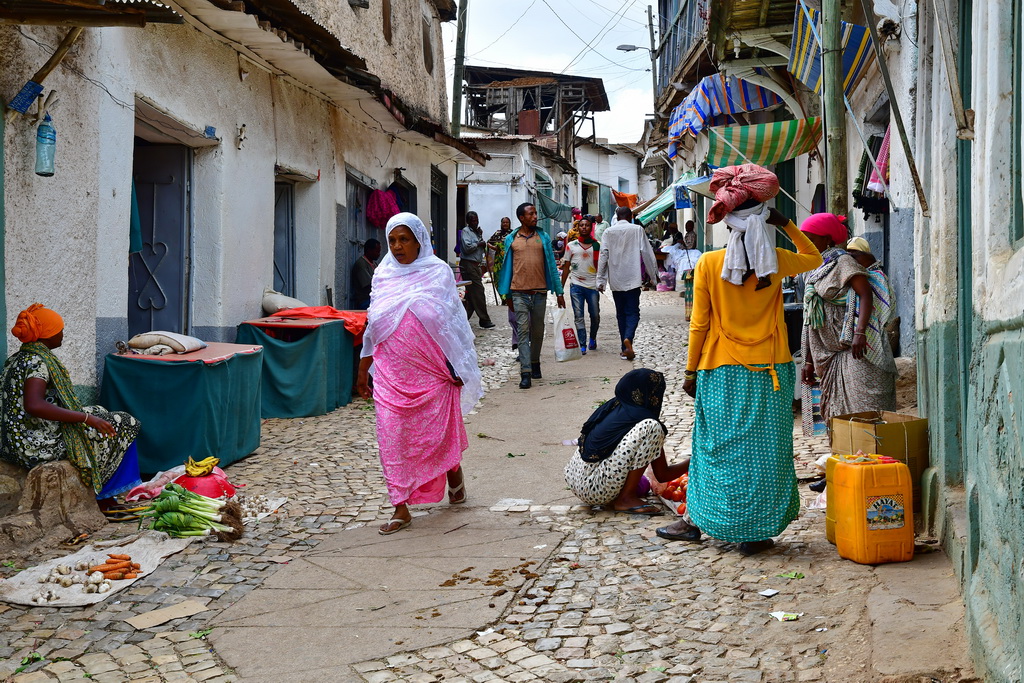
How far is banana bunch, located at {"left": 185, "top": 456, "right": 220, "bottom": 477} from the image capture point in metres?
5.93

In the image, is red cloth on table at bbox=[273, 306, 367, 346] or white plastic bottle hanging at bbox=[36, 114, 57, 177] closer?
white plastic bottle hanging at bbox=[36, 114, 57, 177]

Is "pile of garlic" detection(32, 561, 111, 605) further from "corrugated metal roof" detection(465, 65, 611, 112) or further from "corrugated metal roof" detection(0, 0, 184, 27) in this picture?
"corrugated metal roof" detection(465, 65, 611, 112)

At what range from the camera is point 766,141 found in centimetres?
1166

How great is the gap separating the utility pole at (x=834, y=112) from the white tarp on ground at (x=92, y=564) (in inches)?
200

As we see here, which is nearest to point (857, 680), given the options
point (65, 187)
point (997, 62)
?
point (997, 62)

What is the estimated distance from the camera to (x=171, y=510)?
17.6 feet

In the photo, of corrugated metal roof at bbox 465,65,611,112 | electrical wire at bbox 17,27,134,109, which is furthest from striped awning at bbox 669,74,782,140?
corrugated metal roof at bbox 465,65,611,112

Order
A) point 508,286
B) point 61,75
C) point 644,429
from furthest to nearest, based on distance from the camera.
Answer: point 508,286, point 61,75, point 644,429

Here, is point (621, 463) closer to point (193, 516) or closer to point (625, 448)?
point (625, 448)

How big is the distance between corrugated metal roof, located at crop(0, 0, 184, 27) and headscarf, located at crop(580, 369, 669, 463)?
3.23 meters

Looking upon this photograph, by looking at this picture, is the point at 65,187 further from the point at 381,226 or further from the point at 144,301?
the point at 381,226

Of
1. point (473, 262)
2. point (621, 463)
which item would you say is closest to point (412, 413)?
point (621, 463)

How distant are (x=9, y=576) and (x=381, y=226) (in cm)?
961

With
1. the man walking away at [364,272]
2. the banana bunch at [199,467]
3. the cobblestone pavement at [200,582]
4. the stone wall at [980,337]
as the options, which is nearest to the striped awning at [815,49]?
the stone wall at [980,337]
